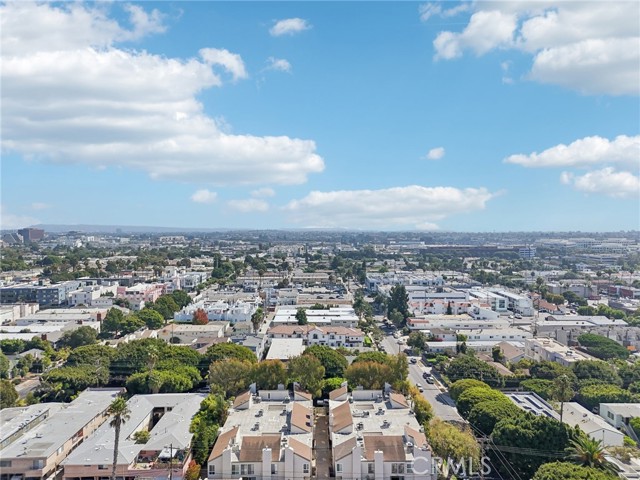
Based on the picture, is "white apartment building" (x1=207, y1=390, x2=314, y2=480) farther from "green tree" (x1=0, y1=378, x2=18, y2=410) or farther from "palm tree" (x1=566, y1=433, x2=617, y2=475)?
"green tree" (x1=0, y1=378, x2=18, y2=410)

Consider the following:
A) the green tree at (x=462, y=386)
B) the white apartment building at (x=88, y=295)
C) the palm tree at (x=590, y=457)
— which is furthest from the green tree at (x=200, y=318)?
the palm tree at (x=590, y=457)

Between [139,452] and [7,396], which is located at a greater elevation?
[7,396]

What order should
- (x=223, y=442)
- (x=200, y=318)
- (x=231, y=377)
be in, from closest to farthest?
(x=223, y=442)
(x=231, y=377)
(x=200, y=318)

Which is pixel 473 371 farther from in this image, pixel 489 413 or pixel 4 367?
pixel 4 367

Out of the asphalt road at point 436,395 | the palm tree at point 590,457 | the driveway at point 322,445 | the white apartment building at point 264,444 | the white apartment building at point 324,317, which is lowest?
the asphalt road at point 436,395

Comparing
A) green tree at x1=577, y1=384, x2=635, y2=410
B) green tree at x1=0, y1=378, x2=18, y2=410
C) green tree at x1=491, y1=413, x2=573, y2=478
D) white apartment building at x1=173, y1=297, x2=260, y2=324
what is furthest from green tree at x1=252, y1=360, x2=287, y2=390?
white apartment building at x1=173, y1=297, x2=260, y2=324

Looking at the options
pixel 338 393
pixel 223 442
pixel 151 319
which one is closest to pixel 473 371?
pixel 338 393

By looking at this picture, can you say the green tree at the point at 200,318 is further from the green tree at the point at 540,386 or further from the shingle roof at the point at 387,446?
the shingle roof at the point at 387,446
